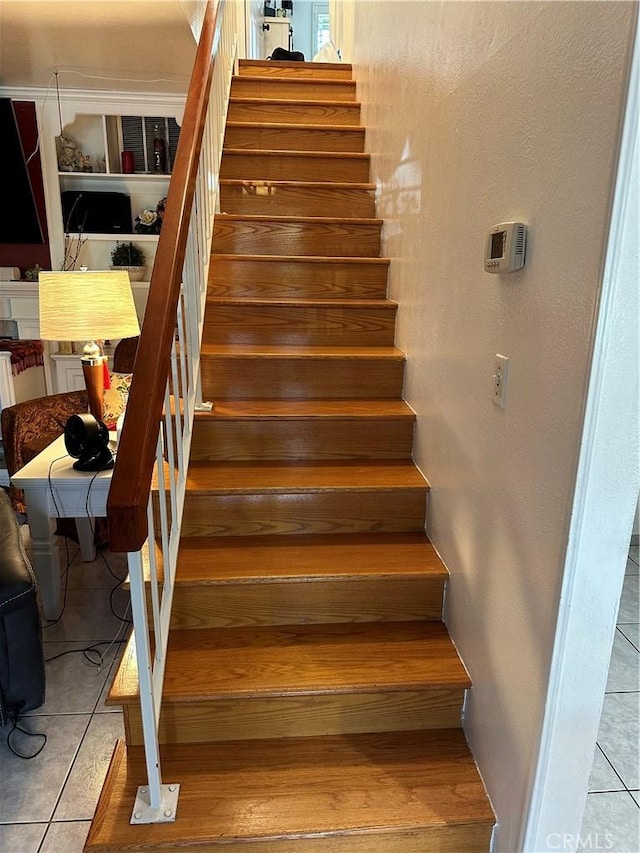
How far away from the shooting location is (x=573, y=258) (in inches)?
38.6

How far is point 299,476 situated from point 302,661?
612 millimetres

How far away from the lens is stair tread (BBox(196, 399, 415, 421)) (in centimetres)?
205

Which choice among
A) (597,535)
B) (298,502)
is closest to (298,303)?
(298,502)

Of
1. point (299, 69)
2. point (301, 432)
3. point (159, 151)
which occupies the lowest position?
point (301, 432)

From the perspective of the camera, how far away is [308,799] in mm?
1349

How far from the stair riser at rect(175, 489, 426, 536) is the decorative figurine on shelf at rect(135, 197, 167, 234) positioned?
3.16m

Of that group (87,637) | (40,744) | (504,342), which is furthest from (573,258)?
(87,637)

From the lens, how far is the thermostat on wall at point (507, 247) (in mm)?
1165

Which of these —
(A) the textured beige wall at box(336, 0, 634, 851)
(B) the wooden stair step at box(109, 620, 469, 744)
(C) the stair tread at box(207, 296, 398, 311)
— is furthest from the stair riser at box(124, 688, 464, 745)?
(C) the stair tread at box(207, 296, 398, 311)

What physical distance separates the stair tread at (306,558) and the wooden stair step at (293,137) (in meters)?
2.33

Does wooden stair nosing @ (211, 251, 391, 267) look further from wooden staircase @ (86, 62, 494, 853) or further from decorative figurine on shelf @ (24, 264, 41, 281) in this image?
decorative figurine on shelf @ (24, 264, 41, 281)

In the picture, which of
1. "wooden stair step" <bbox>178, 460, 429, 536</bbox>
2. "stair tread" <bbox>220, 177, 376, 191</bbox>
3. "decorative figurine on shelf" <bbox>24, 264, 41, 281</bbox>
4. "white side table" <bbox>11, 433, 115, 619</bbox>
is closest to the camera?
"wooden stair step" <bbox>178, 460, 429, 536</bbox>

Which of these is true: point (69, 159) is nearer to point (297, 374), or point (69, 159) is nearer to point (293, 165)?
point (293, 165)

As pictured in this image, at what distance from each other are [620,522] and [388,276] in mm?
1846
